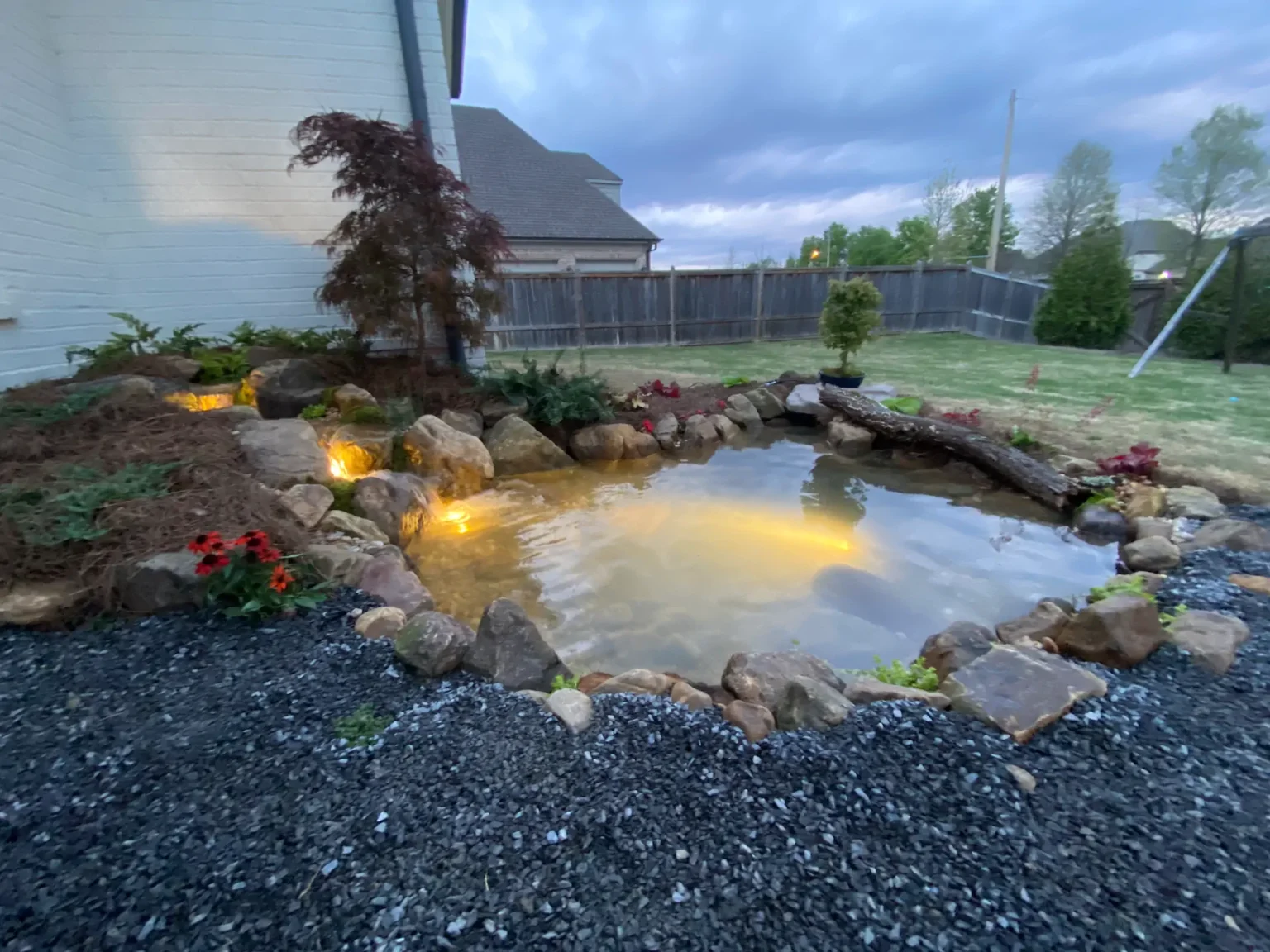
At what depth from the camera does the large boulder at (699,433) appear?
228 inches

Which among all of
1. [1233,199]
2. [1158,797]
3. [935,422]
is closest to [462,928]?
[1158,797]

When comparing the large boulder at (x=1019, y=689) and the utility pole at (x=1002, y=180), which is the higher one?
the utility pole at (x=1002, y=180)

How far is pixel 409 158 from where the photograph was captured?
4539mm

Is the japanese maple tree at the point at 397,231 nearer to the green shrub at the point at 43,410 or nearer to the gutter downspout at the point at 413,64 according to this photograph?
the gutter downspout at the point at 413,64

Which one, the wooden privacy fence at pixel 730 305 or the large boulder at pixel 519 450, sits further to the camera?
the wooden privacy fence at pixel 730 305

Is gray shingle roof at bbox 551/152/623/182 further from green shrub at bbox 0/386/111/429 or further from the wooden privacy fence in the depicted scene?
green shrub at bbox 0/386/111/429

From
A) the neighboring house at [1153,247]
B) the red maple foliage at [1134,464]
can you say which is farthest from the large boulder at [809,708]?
the neighboring house at [1153,247]

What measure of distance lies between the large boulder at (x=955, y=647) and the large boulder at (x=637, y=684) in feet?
3.46

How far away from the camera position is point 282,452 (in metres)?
3.44

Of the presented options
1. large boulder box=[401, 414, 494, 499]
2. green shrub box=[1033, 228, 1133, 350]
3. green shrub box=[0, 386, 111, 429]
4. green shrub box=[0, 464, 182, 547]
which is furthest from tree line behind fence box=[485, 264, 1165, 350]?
green shrub box=[0, 464, 182, 547]

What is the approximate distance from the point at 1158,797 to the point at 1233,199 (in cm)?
2182

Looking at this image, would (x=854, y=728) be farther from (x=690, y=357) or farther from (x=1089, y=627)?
(x=690, y=357)

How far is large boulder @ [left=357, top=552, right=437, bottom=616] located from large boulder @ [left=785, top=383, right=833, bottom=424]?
479 centimetres

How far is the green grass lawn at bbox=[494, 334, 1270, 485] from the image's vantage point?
15.0 ft
